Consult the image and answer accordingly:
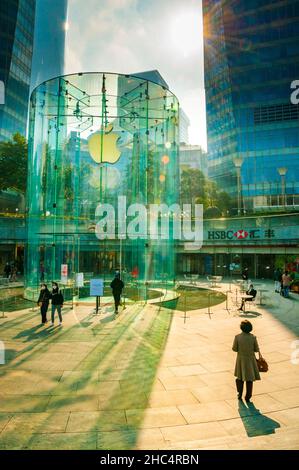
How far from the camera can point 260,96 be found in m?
55.4

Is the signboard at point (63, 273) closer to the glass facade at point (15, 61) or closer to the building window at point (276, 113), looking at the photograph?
the glass facade at point (15, 61)

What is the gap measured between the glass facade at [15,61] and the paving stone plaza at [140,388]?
56035mm

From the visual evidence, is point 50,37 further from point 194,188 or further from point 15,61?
point 194,188

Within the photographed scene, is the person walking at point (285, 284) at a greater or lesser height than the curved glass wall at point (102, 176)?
lesser

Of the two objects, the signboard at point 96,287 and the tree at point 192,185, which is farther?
the tree at point 192,185

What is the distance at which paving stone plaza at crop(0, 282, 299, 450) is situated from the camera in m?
5.02

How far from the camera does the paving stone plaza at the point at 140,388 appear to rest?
5016 millimetres

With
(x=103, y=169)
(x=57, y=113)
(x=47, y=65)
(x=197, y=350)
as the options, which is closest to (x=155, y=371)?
(x=197, y=350)

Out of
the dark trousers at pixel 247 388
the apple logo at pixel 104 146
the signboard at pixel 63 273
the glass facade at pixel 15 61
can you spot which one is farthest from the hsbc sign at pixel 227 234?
the glass facade at pixel 15 61

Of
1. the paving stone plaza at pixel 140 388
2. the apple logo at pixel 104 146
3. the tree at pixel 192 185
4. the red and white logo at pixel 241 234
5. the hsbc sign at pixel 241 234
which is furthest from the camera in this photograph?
the tree at pixel 192 185

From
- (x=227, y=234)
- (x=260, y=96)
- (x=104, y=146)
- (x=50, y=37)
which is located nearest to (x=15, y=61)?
(x=260, y=96)

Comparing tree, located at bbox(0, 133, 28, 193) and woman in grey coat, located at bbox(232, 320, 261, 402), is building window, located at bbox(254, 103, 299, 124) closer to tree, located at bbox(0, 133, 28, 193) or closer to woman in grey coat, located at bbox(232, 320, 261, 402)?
tree, located at bbox(0, 133, 28, 193)

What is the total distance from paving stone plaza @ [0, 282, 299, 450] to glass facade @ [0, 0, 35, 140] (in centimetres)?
5604

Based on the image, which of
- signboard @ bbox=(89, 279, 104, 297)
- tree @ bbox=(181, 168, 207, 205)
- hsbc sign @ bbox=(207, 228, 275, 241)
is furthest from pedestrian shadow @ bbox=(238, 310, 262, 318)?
tree @ bbox=(181, 168, 207, 205)
